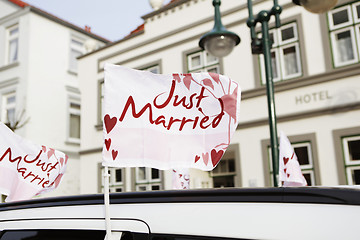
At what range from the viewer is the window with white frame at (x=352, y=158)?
26.8ft

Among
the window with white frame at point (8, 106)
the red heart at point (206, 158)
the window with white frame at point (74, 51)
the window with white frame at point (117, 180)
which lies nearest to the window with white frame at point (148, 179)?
the window with white frame at point (117, 180)

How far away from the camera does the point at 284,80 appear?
9438mm

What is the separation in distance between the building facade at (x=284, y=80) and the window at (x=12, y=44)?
6391 mm

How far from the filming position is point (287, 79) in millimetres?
9375

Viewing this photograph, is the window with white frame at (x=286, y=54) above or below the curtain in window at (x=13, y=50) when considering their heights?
below

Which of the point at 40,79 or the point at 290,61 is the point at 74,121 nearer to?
the point at 40,79

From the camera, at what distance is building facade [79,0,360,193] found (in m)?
8.42

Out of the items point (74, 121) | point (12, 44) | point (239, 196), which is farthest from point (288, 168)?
point (12, 44)

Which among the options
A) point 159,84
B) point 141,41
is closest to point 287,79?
point 141,41

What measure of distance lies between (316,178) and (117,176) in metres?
6.57

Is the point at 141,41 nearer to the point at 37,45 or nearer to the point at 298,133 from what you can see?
the point at 37,45

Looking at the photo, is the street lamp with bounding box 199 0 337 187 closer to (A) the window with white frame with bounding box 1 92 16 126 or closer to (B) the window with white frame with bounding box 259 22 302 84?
(B) the window with white frame with bounding box 259 22 302 84

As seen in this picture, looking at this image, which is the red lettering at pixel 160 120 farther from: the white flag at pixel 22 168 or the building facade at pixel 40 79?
the building facade at pixel 40 79

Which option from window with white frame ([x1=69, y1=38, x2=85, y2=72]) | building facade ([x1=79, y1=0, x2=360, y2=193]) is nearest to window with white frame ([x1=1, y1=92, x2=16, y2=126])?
window with white frame ([x1=69, y1=38, x2=85, y2=72])
